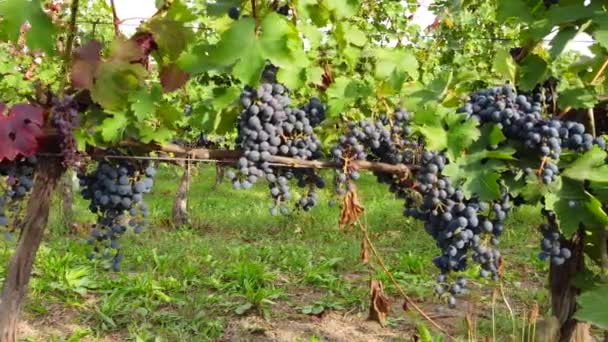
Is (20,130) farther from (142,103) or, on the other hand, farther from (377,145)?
(377,145)

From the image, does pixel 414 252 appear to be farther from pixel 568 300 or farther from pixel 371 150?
pixel 371 150

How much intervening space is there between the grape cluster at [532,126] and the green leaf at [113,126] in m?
1.36

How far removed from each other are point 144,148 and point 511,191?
4.96 feet

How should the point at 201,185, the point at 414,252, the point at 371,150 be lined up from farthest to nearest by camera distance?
the point at 201,185 < the point at 414,252 < the point at 371,150

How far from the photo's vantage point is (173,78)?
2615 millimetres

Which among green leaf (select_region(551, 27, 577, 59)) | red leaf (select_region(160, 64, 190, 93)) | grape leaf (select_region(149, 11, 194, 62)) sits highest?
green leaf (select_region(551, 27, 577, 59))

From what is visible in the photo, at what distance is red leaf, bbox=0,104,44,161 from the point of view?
2.35 m

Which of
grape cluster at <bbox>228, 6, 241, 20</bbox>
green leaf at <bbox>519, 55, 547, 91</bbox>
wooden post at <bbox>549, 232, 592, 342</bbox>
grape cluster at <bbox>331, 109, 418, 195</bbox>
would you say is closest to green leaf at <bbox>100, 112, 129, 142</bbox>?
grape cluster at <bbox>228, 6, 241, 20</bbox>

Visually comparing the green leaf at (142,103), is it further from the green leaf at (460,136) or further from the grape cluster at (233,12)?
the green leaf at (460,136)

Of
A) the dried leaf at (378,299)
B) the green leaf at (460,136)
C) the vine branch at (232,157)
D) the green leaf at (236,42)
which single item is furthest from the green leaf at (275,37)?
the dried leaf at (378,299)

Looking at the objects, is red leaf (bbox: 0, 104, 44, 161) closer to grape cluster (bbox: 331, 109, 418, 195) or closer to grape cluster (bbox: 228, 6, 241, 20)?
grape cluster (bbox: 228, 6, 241, 20)

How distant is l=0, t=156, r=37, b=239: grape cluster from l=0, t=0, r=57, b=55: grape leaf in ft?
1.70

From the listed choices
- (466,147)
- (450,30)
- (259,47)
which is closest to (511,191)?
(466,147)

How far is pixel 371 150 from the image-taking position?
284 cm
